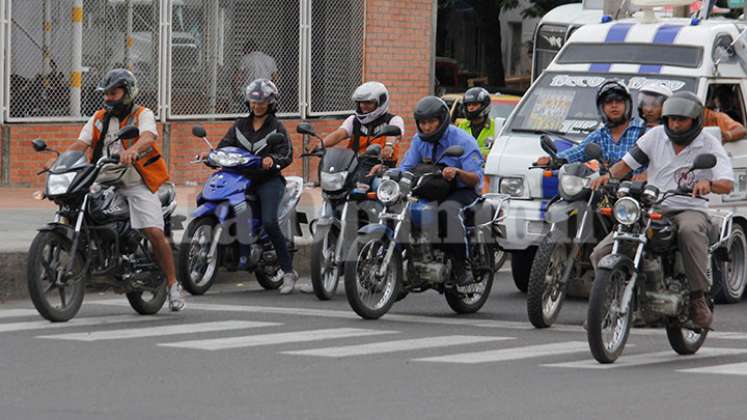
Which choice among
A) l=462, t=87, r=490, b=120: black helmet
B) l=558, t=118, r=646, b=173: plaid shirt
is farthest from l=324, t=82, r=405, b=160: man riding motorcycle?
l=558, t=118, r=646, b=173: plaid shirt

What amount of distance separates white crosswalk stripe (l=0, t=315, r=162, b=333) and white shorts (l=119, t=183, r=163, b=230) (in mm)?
714

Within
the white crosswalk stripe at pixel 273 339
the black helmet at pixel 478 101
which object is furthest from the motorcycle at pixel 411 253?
the black helmet at pixel 478 101

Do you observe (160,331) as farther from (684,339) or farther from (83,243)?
(684,339)

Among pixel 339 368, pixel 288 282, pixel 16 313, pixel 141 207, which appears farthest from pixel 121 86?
pixel 339 368

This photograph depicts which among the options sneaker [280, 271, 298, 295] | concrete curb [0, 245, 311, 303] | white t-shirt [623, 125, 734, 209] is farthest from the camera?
sneaker [280, 271, 298, 295]

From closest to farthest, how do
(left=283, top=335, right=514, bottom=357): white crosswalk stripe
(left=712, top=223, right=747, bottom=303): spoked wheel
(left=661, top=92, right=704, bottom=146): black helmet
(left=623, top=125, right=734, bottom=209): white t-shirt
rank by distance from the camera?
(left=283, top=335, right=514, bottom=357): white crosswalk stripe < (left=661, top=92, right=704, bottom=146): black helmet < (left=623, top=125, right=734, bottom=209): white t-shirt < (left=712, top=223, right=747, bottom=303): spoked wheel

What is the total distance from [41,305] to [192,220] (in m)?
2.57

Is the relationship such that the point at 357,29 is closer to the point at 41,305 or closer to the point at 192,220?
the point at 192,220

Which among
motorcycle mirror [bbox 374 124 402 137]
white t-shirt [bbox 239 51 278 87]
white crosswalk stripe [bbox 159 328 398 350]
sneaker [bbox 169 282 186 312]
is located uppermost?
white t-shirt [bbox 239 51 278 87]

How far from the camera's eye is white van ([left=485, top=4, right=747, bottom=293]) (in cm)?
1538

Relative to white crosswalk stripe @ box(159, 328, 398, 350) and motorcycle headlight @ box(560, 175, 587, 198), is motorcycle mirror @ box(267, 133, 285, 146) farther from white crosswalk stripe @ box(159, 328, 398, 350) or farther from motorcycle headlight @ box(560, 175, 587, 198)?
motorcycle headlight @ box(560, 175, 587, 198)

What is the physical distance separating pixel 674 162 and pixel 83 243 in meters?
4.17

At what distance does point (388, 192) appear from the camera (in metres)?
13.3

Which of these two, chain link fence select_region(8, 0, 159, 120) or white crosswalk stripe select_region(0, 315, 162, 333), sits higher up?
chain link fence select_region(8, 0, 159, 120)
